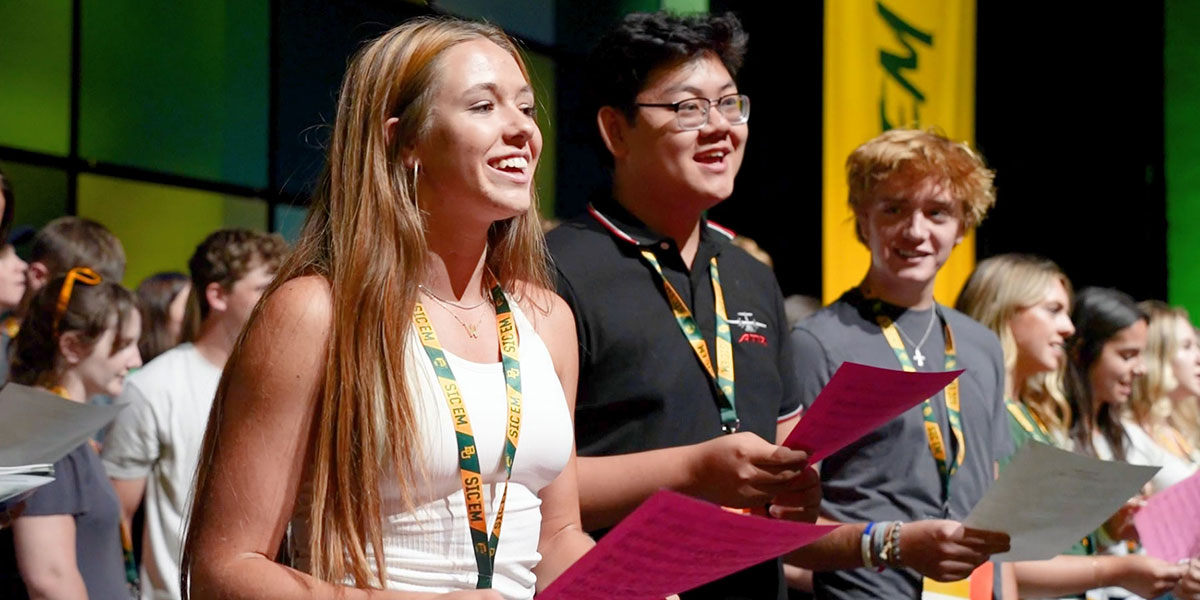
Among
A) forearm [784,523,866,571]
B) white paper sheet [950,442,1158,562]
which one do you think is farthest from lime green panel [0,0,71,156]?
white paper sheet [950,442,1158,562]

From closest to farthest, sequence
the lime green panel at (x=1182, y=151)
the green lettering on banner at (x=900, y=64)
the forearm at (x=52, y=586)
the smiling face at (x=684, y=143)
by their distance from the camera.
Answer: the smiling face at (x=684, y=143), the forearm at (x=52, y=586), the green lettering on banner at (x=900, y=64), the lime green panel at (x=1182, y=151)

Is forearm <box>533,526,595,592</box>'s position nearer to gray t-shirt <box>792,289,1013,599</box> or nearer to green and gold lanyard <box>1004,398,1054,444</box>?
gray t-shirt <box>792,289,1013,599</box>

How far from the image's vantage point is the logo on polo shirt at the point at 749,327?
2822mm

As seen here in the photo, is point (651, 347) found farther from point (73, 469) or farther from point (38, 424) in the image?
point (73, 469)

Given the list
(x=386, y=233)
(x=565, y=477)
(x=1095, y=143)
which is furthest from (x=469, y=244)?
(x=1095, y=143)

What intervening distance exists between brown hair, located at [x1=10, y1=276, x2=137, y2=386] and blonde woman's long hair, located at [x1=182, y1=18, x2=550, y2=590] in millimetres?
1803

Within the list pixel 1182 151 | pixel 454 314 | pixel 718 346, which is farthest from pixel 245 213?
pixel 1182 151

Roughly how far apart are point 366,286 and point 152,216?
4.06 m

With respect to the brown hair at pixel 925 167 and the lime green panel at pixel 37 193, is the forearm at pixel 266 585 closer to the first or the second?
the brown hair at pixel 925 167

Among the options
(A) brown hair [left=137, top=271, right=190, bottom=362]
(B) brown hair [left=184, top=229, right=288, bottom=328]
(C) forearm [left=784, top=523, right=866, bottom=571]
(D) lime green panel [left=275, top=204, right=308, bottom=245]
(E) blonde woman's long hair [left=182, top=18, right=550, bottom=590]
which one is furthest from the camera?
(D) lime green panel [left=275, top=204, right=308, bottom=245]

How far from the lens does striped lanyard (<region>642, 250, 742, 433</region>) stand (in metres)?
2.70

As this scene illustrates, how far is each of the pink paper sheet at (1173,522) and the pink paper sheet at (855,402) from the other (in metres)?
1.62

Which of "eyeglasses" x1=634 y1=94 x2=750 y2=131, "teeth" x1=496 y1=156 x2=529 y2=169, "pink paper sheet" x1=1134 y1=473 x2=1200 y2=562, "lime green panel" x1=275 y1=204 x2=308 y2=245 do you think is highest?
"eyeglasses" x1=634 y1=94 x2=750 y2=131

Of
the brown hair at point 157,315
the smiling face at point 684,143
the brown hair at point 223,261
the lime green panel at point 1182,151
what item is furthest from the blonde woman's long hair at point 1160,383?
the brown hair at point 157,315
